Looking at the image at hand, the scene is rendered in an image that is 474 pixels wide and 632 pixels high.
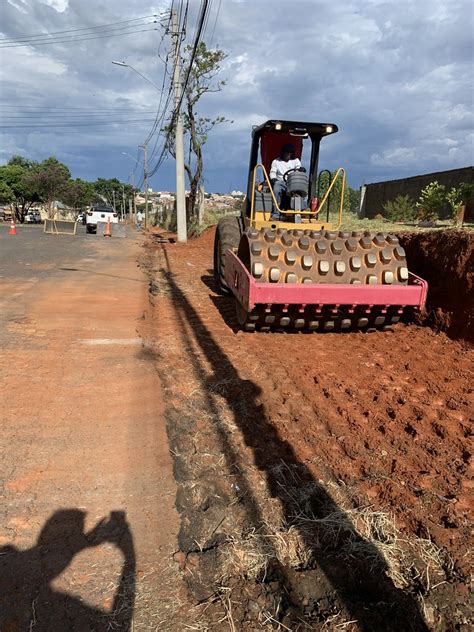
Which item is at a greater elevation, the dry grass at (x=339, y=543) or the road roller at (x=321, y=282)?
the road roller at (x=321, y=282)

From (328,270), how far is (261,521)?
3.64m

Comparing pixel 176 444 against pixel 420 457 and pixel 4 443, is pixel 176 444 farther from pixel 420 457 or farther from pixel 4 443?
pixel 420 457

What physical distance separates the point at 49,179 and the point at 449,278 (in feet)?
196

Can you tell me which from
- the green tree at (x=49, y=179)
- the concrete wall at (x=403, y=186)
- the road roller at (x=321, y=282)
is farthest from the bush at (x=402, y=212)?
the green tree at (x=49, y=179)

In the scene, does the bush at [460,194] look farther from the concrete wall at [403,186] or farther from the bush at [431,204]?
the concrete wall at [403,186]

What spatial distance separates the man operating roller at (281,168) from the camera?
790 centimetres

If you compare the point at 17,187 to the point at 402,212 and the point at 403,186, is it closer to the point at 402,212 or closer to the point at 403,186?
the point at 403,186

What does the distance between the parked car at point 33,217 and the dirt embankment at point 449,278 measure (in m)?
65.3

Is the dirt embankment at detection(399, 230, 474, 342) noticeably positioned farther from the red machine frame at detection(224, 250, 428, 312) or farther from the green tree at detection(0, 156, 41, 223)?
the green tree at detection(0, 156, 41, 223)

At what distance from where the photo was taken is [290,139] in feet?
28.4

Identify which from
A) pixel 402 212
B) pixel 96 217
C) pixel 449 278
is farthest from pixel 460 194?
pixel 96 217

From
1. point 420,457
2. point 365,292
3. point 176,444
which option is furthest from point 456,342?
point 176,444

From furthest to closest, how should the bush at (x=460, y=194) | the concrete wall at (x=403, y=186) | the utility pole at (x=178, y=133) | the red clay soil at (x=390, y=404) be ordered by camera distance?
1. the utility pole at (x=178, y=133)
2. the concrete wall at (x=403, y=186)
3. the bush at (x=460, y=194)
4. the red clay soil at (x=390, y=404)

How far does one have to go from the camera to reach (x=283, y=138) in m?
8.68
